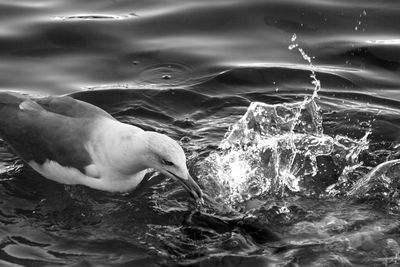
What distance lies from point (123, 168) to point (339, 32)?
4.07 meters

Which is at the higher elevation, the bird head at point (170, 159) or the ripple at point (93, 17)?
the ripple at point (93, 17)

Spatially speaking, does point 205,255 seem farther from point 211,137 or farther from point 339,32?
point 339,32

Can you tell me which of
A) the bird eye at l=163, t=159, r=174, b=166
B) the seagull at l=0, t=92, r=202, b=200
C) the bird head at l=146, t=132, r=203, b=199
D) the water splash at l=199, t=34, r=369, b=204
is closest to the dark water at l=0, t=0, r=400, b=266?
the water splash at l=199, t=34, r=369, b=204

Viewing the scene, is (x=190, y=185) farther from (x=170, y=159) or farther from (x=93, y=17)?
(x=93, y=17)

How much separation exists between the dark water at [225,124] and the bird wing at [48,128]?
304mm

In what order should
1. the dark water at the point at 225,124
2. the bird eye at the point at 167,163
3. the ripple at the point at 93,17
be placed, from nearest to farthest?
the dark water at the point at 225,124
the bird eye at the point at 167,163
the ripple at the point at 93,17

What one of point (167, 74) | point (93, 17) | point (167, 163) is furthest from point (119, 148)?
point (93, 17)

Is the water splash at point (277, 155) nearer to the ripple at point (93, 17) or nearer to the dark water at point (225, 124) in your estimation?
the dark water at point (225, 124)

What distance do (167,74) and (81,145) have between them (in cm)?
222

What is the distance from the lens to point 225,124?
24.7ft

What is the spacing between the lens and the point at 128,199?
6.56 m

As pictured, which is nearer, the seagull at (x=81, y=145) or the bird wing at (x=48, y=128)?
the seagull at (x=81, y=145)

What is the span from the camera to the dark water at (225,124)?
19.2ft

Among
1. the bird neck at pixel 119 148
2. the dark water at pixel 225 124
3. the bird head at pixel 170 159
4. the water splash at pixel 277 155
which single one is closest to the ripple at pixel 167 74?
the dark water at pixel 225 124
